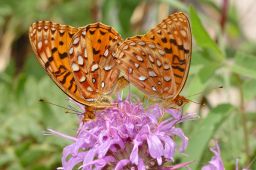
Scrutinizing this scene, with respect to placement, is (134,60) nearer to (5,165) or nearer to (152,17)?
(5,165)

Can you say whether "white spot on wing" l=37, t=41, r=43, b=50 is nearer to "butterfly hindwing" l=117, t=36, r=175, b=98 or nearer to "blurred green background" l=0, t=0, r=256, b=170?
"butterfly hindwing" l=117, t=36, r=175, b=98

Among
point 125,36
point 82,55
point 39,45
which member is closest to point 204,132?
point 82,55

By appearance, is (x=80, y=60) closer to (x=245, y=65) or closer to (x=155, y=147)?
(x=155, y=147)

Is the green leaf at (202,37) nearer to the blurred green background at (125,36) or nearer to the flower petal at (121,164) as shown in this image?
the blurred green background at (125,36)

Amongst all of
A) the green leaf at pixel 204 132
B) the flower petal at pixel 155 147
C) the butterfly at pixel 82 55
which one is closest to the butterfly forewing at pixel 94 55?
the butterfly at pixel 82 55

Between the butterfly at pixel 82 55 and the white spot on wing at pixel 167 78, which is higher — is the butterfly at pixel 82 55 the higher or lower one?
the higher one

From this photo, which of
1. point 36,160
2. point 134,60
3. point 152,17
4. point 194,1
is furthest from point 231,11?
point 134,60
